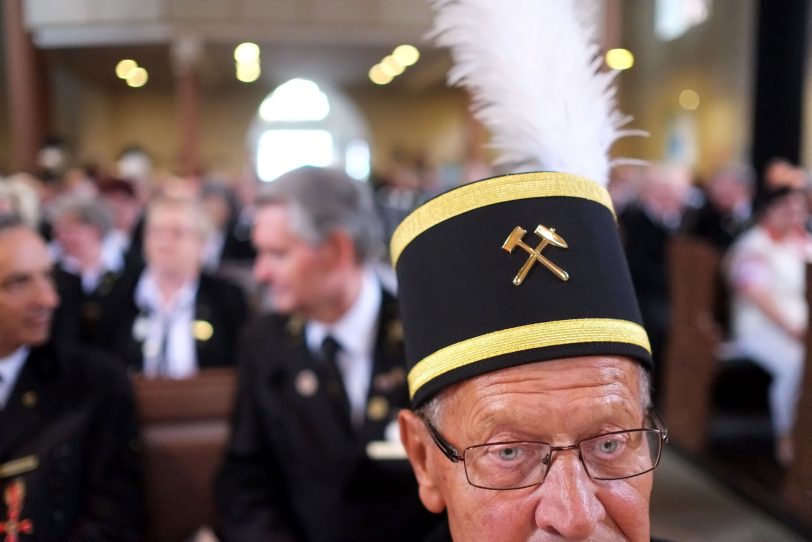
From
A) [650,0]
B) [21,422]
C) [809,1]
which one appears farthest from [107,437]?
[650,0]

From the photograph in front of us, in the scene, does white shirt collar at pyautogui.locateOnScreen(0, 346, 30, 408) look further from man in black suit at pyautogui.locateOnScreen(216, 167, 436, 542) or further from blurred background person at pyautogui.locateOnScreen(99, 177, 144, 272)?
blurred background person at pyautogui.locateOnScreen(99, 177, 144, 272)

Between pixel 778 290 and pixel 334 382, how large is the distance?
156 inches

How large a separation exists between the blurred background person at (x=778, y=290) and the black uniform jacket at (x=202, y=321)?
3300mm

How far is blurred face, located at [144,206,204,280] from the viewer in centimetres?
420

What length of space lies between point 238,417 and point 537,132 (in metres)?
1.46

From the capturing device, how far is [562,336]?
1188 millimetres

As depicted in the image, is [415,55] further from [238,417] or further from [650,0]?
[238,417]

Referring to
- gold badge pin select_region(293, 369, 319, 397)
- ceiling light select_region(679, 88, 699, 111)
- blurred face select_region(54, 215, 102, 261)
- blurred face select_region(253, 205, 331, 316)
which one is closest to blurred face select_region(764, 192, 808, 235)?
blurred face select_region(253, 205, 331, 316)

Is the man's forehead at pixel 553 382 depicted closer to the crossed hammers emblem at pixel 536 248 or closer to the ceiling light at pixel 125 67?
the crossed hammers emblem at pixel 536 248

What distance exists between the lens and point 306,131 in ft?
83.4

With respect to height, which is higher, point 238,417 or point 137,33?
point 137,33

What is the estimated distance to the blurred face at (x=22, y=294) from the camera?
228 cm

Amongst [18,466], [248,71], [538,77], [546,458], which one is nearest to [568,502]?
[546,458]

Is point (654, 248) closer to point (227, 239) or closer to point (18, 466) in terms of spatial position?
point (227, 239)
